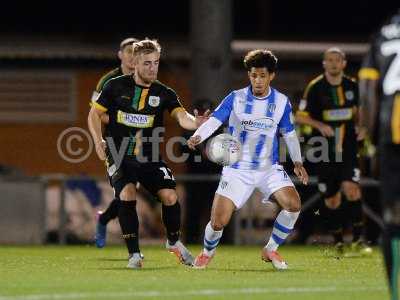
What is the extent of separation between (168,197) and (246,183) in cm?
76

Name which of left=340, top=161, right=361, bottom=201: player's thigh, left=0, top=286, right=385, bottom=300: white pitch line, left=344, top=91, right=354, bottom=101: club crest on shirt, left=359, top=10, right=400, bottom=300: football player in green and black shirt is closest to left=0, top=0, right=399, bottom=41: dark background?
left=344, top=91, right=354, bottom=101: club crest on shirt

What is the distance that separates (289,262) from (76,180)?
18.8 ft

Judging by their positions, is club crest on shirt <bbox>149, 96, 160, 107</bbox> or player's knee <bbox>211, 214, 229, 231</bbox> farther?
club crest on shirt <bbox>149, 96, 160, 107</bbox>

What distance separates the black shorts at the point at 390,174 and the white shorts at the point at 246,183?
3.92 m

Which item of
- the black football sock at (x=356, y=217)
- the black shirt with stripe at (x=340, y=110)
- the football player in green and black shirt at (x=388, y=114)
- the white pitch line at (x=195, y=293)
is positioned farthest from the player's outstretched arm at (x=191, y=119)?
the football player in green and black shirt at (x=388, y=114)

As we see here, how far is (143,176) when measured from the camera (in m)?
12.6

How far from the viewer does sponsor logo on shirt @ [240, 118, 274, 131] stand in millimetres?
12367

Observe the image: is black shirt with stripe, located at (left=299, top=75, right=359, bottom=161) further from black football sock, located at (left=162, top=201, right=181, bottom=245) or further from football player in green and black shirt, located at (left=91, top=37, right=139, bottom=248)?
black football sock, located at (left=162, top=201, right=181, bottom=245)

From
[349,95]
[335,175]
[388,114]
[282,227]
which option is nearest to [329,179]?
[335,175]

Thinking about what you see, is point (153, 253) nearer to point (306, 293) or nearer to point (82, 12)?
point (306, 293)

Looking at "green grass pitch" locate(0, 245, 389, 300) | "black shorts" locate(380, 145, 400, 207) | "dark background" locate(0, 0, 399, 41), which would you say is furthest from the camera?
"dark background" locate(0, 0, 399, 41)

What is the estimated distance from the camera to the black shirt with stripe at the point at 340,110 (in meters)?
15.5

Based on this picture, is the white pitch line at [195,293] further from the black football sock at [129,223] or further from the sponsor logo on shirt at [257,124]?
the black football sock at [129,223]

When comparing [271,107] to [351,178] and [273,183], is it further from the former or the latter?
[351,178]
